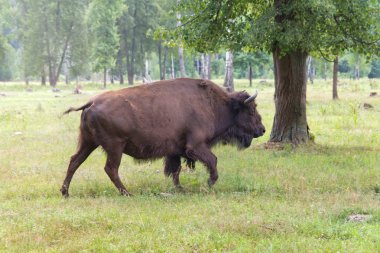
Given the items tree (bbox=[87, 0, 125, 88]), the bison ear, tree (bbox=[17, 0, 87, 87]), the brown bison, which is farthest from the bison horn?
tree (bbox=[17, 0, 87, 87])

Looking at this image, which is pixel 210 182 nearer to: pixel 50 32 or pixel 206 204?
pixel 206 204

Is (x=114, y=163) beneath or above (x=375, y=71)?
beneath

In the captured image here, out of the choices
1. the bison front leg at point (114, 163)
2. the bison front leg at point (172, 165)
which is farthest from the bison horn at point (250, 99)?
the bison front leg at point (114, 163)

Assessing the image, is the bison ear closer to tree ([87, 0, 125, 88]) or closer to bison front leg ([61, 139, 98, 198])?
bison front leg ([61, 139, 98, 198])

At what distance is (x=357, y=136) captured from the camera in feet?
46.1

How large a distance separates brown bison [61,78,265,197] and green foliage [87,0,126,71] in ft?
152

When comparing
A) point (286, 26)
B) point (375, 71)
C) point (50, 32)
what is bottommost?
point (375, 71)

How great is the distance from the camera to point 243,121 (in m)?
9.82

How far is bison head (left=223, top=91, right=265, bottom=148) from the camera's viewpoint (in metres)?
9.70

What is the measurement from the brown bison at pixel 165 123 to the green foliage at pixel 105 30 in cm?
4630

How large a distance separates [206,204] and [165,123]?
1.83 metres

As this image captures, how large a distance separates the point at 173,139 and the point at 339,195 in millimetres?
2818

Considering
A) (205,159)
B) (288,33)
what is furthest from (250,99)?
(288,33)

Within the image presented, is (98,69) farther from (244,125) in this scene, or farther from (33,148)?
(244,125)
